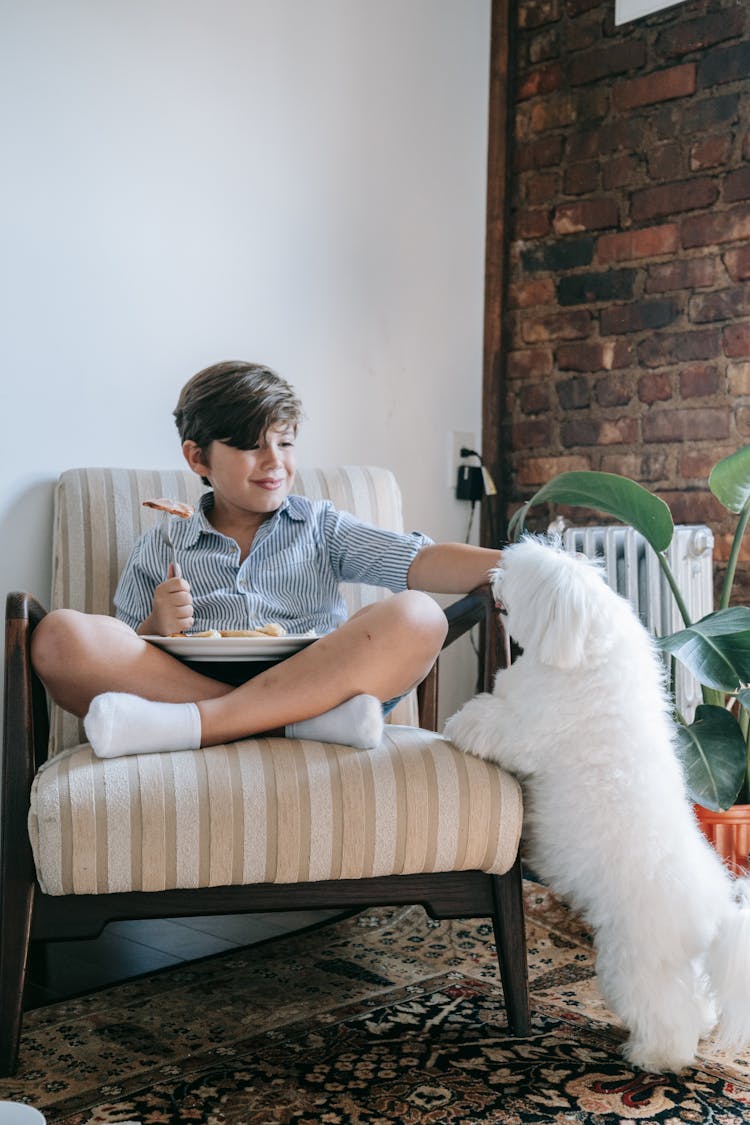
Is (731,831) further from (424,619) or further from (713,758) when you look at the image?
(424,619)

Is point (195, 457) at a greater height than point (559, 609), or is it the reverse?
point (195, 457)

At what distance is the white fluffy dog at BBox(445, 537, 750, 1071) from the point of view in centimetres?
130

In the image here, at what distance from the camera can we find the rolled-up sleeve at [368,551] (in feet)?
6.10

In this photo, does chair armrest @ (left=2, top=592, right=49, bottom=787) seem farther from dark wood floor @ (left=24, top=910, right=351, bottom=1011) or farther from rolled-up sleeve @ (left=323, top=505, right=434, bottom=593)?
rolled-up sleeve @ (left=323, top=505, right=434, bottom=593)

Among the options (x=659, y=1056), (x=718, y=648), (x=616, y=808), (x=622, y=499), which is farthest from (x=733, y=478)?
(x=659, y=1056)

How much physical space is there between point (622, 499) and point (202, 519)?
0.71m

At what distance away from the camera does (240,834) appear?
51.7 inches

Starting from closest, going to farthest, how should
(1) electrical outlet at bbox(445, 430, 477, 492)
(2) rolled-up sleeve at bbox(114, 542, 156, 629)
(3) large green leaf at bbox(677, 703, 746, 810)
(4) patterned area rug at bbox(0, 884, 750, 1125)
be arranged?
1. (4) patterned area rug at bbox(0, 884, 750, 1125)
2. (3) large green leaf at bbox(677, 703, 746, 810)
3. (2) rolled-up sleeve at bbox(114, 542, 156, 629)
4. (1) electrical outlet at bbox(445, 430, 477, 492)

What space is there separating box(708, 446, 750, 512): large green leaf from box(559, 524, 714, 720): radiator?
1.71 ft

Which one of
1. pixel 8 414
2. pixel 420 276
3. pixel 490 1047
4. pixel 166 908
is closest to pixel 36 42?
pixel 8 414

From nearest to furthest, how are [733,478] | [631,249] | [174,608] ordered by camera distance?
[174,608] → [733,478] → [631,249]

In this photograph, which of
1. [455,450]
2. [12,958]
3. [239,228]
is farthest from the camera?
[455,450]

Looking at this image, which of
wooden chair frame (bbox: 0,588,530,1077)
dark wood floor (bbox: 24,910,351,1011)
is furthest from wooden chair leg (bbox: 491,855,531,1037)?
dark wood floor (bbox: 24,910,351,1011)

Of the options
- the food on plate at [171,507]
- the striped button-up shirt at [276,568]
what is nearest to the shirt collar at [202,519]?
the striped button-up shirt at [276,568]
